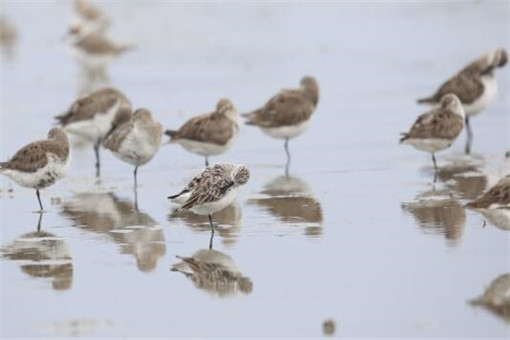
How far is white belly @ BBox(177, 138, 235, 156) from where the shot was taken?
16.1 meters

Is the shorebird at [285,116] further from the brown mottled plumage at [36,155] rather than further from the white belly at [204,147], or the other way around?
the brown mottled plumage at [36,155]

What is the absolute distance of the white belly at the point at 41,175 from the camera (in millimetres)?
13820

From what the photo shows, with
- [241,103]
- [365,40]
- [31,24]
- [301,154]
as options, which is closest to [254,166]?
[301,154]

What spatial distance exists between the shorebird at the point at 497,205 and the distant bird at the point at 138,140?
6.02 m

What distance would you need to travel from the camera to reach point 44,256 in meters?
11.5

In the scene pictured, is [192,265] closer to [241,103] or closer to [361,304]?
[361,304]

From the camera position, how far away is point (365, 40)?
102 feet

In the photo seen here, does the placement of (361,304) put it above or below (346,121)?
below

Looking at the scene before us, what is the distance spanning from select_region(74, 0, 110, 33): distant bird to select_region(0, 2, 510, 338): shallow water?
627 cm

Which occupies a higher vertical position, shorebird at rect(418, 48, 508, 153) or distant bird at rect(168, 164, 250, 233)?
shorebird at rect(418, 48, 508, 153)

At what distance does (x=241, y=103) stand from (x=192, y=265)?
37.1ft

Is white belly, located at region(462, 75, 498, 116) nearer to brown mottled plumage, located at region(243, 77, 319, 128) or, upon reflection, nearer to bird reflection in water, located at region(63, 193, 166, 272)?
brown mottled plumage, located at region(243, 77, 319, 128)

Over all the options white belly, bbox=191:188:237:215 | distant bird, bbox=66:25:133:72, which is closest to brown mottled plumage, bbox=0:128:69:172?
white belly, bbox=191:188:237:215

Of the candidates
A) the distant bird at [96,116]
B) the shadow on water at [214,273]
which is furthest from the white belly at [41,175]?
the distant bird at [96,116]
